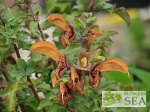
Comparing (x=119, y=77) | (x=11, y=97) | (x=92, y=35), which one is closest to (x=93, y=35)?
(x=92, y=35)

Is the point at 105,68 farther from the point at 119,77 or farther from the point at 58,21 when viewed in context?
the point at 119,77

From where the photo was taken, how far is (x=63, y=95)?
837mm

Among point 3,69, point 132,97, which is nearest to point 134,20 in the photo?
point 132,97

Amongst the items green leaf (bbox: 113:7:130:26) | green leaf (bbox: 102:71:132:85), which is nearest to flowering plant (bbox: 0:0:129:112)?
green leaf (bbox: 113:7:130:26)

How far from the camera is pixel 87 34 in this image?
0.90 metres

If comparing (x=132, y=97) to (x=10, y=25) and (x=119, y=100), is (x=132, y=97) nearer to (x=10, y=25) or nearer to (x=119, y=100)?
(x=119, y=100)

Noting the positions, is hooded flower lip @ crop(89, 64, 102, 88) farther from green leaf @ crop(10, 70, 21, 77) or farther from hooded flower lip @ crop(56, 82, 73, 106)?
green leaf @ crop(10, 70, 21, 77)

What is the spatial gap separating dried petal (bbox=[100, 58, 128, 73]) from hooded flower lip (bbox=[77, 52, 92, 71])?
0.03 meters

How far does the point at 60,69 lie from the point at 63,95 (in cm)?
5

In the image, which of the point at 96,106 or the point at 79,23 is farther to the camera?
the point at 96,106

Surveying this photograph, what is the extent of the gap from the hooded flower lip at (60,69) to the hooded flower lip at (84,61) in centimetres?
3

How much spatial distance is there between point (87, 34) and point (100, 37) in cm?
5

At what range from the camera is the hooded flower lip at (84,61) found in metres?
0.83

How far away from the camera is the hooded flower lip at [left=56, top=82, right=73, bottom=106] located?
0.82m
